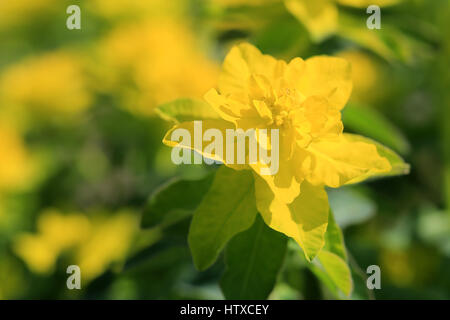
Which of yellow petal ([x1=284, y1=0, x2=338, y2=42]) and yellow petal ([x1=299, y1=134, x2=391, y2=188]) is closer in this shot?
yellow petal ([x1=299, y1=134, x2=391, y2=188])

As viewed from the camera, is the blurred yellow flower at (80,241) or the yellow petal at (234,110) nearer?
the yellow petal at (234,110)

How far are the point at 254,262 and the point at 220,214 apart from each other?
0.09 metres

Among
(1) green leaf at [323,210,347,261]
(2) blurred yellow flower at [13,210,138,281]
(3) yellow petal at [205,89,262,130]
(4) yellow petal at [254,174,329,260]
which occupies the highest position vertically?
(3) yellow petal at [205,89,262,130]

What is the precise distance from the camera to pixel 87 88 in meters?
1.48

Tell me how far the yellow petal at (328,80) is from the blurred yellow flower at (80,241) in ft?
2.02

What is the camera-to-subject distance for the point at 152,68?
1347 millimetres

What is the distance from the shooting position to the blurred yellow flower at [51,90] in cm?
151

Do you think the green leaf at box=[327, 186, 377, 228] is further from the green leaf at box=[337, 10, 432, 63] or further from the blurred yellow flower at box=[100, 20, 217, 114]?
the blurred yellow flower at box=[100, 20, 217, 114]

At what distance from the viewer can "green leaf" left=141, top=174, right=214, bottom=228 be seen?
28.3 inches

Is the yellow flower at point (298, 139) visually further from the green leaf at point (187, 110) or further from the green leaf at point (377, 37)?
the green leaf at point (377, 37)

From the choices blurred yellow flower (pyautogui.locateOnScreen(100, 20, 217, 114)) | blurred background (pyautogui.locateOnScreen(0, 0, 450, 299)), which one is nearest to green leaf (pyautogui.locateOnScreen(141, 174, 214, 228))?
blurred background (pyautogui.locateOnScreen(0, 0, 450, 299))

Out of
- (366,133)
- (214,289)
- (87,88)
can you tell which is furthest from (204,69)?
(214,289)

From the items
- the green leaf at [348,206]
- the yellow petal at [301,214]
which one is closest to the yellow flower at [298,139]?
the yellow petal at [301,214]

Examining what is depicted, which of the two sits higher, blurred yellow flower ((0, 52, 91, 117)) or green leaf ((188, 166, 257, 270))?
blurred yellow flower ((0, 52, 91, 117))
